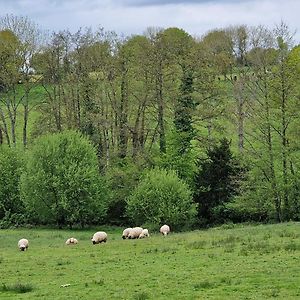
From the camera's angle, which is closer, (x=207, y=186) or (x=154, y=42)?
(x=207, y=186)

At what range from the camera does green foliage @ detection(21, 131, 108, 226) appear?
2200 inches

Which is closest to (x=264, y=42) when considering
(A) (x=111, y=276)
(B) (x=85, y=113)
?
(B) (x=85, y=113)

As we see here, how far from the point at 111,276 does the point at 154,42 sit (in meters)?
47.0

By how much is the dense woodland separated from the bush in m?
0.11

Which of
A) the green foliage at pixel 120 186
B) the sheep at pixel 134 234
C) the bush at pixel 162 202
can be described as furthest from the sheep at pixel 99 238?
the green foliage at pixel 120 186

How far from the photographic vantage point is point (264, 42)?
6372 cm

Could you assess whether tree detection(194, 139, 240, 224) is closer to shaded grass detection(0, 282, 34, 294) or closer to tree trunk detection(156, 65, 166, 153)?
tree trunk detection(156, 65, 166, 153)

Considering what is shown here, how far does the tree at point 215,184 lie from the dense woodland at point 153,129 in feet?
0.34

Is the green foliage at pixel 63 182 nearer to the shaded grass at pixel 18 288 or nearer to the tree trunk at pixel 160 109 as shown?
the tree trunk at pixel 160 109

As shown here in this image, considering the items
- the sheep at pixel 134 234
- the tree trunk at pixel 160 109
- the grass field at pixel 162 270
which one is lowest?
the sheep at pixel 134 234

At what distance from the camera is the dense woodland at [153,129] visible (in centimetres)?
5300

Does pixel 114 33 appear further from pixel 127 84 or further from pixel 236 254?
pixel 236 254

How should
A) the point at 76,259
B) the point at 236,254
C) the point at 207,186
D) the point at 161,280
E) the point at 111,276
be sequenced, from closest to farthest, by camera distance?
the point at 161,280 < the point at 111,276 < the point at 236,254 < the point at 76,259 < the point at 207,186

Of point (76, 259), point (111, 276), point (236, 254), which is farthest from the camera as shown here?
A: point (76, 259)
